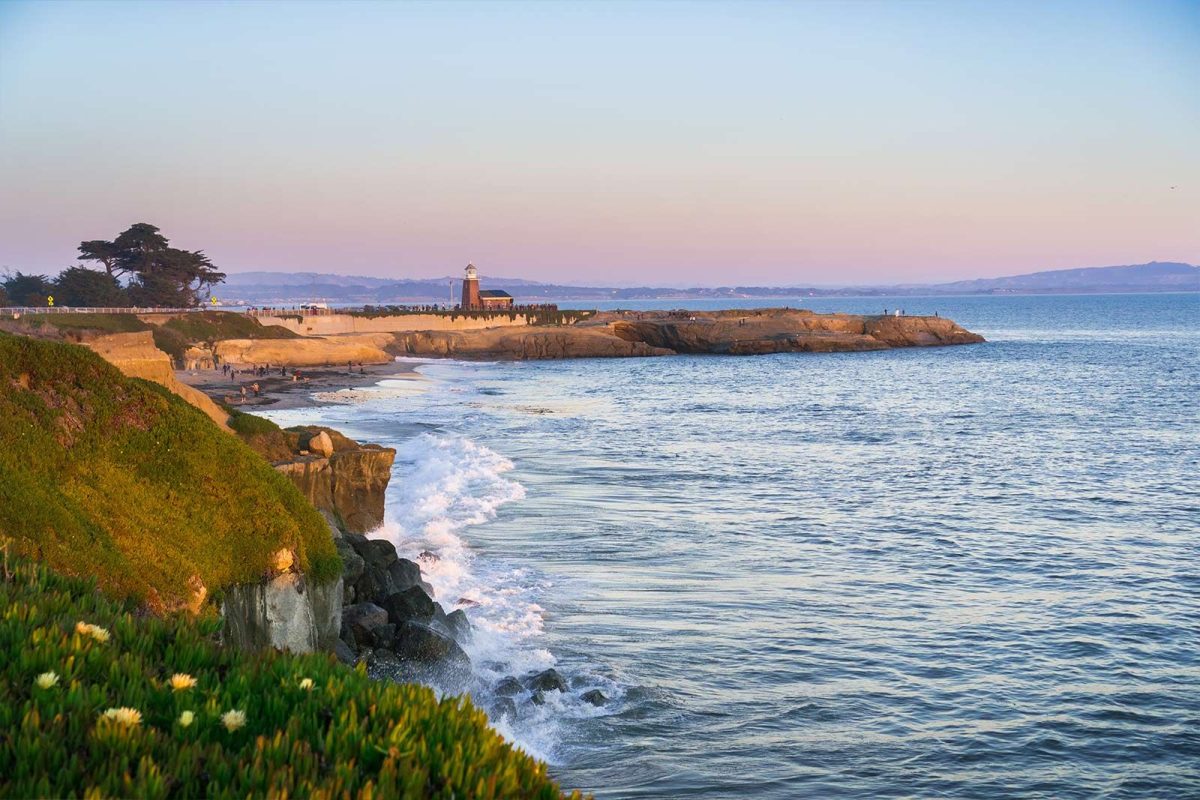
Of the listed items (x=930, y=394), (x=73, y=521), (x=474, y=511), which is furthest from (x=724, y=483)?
(x=930, y=394)

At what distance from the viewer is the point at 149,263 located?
99.1 m

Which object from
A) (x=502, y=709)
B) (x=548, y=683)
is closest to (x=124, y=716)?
(x=502, y=709)

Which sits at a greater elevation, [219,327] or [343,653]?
[219,327]

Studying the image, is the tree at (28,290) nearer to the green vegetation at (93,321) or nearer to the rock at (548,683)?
the green vegetation at (93,321)

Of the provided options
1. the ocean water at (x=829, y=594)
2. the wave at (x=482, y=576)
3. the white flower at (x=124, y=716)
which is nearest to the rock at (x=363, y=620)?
the wave at (x=482, y=576)

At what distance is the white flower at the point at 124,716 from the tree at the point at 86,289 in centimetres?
8983

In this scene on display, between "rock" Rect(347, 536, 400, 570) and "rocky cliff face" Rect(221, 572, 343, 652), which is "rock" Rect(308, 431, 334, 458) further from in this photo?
"rocky cliff face" Rect(221, 572, 343, 652)

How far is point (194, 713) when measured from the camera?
19.4ft

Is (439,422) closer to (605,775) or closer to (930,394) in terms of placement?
(930,394)

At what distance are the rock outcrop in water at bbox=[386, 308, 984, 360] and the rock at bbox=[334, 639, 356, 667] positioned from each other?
306 ft

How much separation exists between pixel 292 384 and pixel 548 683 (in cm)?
5350

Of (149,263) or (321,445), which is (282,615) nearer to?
(321,445)

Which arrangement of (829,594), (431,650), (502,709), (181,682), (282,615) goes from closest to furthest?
(181,682)
(282,615)
(502,709)
(431,650)
(829,594)

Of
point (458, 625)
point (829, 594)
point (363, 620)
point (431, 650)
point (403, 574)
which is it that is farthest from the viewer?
point (829, 594)
